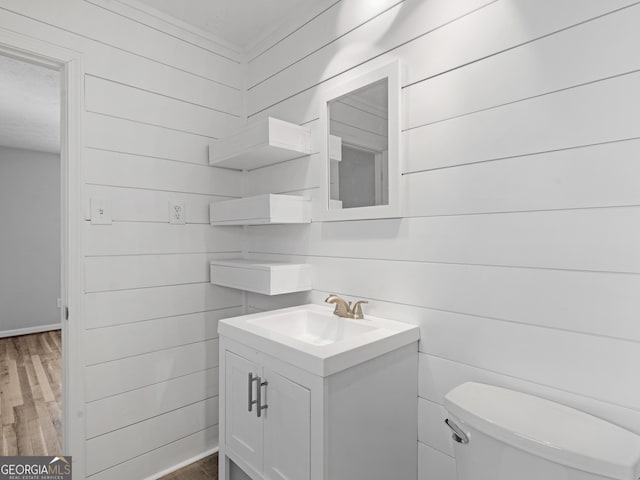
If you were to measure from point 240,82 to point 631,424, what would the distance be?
2367mm

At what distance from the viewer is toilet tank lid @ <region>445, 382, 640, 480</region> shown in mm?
745

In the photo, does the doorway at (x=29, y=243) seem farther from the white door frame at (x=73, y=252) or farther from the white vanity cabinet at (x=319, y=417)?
the white vanity cabinet at (x=319, y=417)

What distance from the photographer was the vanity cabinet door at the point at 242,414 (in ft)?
4.22

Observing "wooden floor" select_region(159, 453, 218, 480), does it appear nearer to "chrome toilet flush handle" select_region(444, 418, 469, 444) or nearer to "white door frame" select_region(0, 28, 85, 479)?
"white door frame" select_region(0, 28, 85, 479)

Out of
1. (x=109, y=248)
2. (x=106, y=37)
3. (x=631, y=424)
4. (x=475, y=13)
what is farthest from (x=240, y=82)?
(x=631, y=424)

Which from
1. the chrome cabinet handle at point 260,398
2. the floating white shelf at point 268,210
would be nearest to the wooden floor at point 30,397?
the chrome cabinet handle at point 260,398

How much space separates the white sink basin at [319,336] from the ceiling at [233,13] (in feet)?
5.07

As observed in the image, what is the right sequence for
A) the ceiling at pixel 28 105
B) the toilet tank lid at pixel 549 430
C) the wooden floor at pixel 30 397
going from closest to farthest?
1. the toilet tank lid at pixel 549 430
2. the wooden floor at pixel 30 397
3. the ceiling at pixel 28 105

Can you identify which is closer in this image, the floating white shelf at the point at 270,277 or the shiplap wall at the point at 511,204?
the shiplap wall at the point at 511,204

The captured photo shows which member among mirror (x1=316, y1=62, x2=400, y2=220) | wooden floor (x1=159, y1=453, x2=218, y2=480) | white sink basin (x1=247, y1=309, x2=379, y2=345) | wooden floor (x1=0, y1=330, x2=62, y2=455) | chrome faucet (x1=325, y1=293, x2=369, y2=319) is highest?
mirror (x1=316, y1=62, x2=400, y2=220)

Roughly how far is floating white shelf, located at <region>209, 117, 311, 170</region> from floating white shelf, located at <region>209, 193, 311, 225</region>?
0.23 metres

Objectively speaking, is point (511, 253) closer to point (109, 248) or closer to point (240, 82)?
point (109, 248)

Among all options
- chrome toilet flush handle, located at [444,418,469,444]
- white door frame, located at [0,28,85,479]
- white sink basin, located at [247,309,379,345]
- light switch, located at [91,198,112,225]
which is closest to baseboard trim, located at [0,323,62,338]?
white door frame, located at [0,28,85,479]

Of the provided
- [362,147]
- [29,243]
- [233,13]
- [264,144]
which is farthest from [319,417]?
[29,243]
